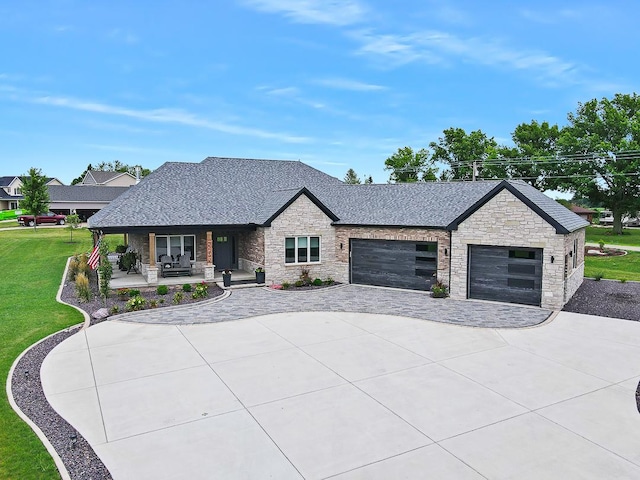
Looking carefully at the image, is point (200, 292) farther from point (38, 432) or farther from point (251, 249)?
point (38, 432)

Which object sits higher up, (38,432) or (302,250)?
(302,250)

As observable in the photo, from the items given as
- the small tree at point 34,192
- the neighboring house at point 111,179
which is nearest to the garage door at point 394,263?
the small tree at point 34,192

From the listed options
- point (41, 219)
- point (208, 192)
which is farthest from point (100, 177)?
point (208, 192)

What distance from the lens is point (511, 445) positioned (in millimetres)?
7250

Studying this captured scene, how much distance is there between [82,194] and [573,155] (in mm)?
68859

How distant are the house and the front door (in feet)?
0.19

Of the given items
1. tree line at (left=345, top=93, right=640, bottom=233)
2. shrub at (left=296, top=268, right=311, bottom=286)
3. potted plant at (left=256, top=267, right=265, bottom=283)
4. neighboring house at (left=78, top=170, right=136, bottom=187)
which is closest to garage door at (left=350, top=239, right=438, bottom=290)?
shrub at (left=296, top=268, right=311, bottom=286)

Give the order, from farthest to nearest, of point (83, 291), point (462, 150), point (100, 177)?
point (100, 177) → point (462, 150) → point (83, 291)

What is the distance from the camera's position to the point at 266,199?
25250 millimetres

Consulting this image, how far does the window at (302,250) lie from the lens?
22.2 meters

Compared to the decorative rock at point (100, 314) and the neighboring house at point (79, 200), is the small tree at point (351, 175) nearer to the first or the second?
the neighboring house at point (79, 200)

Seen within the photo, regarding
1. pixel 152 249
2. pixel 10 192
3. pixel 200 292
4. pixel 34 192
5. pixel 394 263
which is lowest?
pixel 200 292

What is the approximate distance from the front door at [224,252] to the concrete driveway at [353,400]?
11.1 metres

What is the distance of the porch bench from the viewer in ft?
74.0
